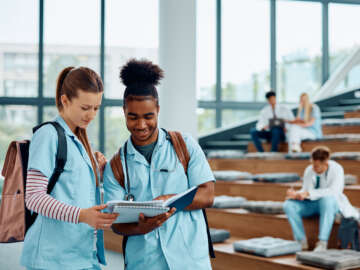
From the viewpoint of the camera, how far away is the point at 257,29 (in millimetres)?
11023

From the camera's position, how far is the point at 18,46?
9578 mm

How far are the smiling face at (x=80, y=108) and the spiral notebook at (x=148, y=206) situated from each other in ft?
1.22

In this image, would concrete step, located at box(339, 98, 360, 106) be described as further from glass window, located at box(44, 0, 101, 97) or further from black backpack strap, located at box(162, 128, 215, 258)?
black backpack strap, located at box(162, 128, 215, 258)

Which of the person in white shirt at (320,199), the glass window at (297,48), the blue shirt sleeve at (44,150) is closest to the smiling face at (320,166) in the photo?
the person in white shirt at (320,199)

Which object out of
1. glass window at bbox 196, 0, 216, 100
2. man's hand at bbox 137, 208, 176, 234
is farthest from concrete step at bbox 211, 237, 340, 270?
glass window at bbox 196, 0, 216, 100

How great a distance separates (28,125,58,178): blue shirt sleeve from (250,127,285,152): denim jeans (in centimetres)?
549

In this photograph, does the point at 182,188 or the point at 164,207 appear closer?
the point at 164,207

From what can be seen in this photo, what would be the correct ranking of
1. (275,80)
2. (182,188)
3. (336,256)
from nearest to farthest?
(182,188), (336,256), (275,80)

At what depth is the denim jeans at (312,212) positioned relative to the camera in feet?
14.5

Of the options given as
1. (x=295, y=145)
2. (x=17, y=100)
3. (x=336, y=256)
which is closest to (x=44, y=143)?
(x=336, y=256)

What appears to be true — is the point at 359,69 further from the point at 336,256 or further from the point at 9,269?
the point at 9,269

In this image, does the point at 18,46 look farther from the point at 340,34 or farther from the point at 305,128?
the point at 340,34

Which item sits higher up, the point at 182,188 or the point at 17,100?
the point at 17,100

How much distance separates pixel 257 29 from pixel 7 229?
967 cm
